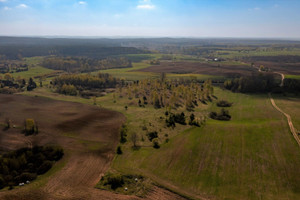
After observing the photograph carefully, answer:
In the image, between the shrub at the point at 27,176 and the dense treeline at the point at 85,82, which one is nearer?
the shrub at the point at 27,176

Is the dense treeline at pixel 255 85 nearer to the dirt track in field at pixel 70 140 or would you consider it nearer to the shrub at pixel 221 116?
the shrub at pixel 221 116

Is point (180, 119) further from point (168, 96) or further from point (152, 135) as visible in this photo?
point (168, 96)

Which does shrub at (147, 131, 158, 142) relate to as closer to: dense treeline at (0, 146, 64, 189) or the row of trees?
dense treeline at (0, 146, 64, 189)

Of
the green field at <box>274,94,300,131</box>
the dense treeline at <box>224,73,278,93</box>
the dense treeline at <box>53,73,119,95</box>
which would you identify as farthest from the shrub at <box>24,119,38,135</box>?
the dense treeline at <box>224,73,278,93</box>

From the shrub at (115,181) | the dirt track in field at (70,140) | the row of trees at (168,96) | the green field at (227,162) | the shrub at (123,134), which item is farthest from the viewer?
the row of trees at (168,96)

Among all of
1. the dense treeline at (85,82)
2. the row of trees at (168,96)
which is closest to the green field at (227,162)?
the row of trees at (168,96)

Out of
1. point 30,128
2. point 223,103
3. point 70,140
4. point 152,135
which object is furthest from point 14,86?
point 223,103

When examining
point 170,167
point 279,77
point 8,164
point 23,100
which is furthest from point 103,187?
point 279,77
